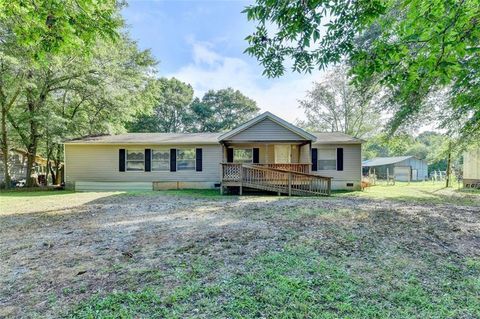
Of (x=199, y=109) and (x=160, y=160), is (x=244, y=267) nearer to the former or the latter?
(x=160, y=160)

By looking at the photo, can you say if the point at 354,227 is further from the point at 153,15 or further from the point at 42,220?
the point at 153,15

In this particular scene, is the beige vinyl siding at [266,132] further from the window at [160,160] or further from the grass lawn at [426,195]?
the window at [160,160]

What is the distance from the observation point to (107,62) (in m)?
17.5

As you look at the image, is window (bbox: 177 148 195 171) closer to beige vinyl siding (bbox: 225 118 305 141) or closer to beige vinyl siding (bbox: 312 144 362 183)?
beige vinyl siding (bbox: 225 118 305 141)

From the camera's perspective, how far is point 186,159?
53.2 ft

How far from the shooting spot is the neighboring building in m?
19.9

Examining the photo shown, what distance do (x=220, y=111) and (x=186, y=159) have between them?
893 inches

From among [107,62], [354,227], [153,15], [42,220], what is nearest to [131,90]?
[107,62]

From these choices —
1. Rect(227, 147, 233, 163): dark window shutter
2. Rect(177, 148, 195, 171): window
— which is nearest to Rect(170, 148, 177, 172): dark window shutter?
Rect(177, 148, 195, 171): window

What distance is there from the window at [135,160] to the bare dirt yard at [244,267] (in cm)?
921

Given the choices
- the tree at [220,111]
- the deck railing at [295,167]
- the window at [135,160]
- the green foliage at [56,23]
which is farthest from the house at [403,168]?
the green foliage at [56,23]

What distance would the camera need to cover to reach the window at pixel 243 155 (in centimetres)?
1639

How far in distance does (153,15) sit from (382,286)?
12.6 metres

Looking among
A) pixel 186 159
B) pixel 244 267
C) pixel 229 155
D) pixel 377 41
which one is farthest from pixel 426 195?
pixel 244 267
